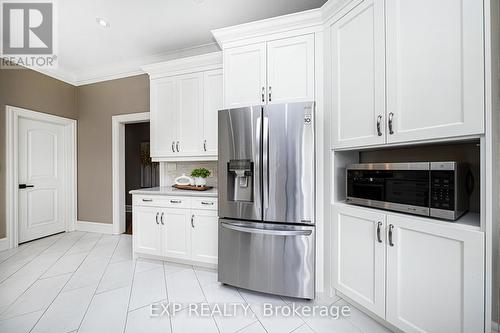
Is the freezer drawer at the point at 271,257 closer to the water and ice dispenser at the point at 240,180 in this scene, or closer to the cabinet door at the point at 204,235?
the water and ice dispenser at the point at 240,180

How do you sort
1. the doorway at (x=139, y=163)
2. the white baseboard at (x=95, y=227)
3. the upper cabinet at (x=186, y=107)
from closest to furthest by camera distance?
the upper cabinet at (x=186, y=107), the white baseboard at (x=95, y=227), the doorway at (x=139, y=163)

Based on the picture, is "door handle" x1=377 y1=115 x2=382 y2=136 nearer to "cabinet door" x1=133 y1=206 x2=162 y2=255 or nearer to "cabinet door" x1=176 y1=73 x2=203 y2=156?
"cabinet door" x1=176 y1=73 x2=203 y2=156

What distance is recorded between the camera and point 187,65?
2840 mm

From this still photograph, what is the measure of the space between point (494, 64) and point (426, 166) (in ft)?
1.87

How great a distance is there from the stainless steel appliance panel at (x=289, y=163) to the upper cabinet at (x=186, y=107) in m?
1.09

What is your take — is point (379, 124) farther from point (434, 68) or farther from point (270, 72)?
point (270, 72)

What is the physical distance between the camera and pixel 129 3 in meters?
2.33

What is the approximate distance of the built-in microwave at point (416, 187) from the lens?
1.23 m

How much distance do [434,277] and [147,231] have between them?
272cm

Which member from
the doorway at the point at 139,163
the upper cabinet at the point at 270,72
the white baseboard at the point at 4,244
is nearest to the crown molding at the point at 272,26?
the upper cabinet at the point at 270,72

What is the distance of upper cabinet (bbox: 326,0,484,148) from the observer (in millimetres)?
1117

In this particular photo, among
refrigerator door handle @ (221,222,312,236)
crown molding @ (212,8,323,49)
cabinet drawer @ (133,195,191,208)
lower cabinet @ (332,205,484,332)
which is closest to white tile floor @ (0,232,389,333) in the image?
lower cabinet @ (332,205,484,332)

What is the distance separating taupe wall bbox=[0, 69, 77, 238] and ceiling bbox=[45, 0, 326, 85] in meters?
0.25
